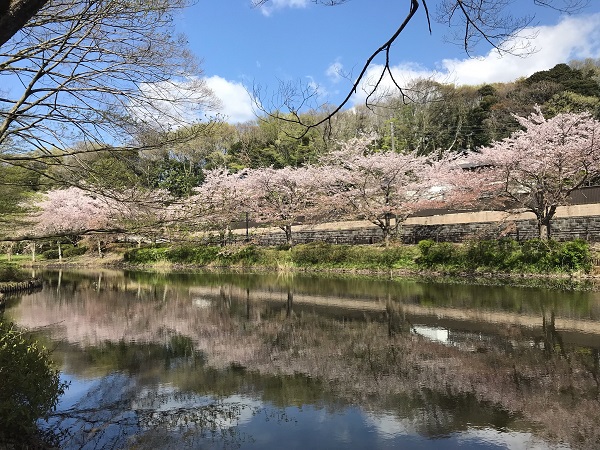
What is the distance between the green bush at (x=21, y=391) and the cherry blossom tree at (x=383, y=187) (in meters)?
19.0

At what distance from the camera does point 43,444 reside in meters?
4.34

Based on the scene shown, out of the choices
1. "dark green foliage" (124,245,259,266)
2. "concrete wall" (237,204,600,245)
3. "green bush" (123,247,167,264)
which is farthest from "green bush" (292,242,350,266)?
"green bush" (123,247,167,264)

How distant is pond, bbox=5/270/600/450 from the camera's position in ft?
15.2

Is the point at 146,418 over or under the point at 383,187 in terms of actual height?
under

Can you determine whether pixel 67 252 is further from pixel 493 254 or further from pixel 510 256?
pixel 510 256

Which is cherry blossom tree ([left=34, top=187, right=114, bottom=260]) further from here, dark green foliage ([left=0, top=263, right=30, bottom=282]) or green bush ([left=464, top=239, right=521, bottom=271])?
green bush ([left=464, top=239, right=521, bottom=271])

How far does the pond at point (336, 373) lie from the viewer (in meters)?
4.64

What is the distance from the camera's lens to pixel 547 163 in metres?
16.0

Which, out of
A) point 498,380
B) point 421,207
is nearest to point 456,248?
point 421,207

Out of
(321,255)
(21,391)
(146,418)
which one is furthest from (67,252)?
(21,391)

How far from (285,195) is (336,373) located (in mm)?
22198

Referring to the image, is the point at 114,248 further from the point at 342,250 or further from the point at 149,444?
the point at 149,444

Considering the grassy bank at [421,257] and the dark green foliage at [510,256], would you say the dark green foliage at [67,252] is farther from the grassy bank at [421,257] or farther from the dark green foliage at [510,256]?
the dark green foliage at [510,256]

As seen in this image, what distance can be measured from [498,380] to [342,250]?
1635 cm
